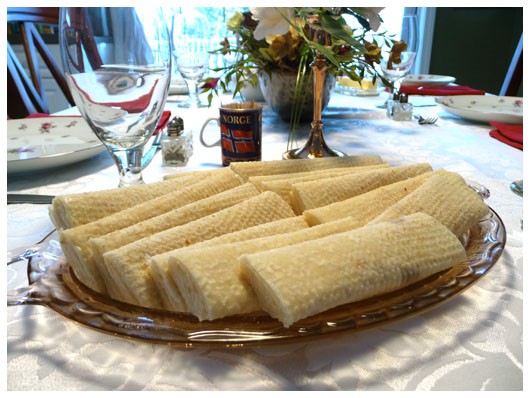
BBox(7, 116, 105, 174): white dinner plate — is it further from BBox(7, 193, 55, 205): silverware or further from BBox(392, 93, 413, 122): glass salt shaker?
BBox(392, 93, 413, 122): glass salt shaker

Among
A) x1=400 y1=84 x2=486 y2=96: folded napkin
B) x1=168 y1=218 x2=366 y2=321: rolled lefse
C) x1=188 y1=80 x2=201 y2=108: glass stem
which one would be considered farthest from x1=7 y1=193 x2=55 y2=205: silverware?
x1=400 y1=84 x2=486 y2=96: folded napkin

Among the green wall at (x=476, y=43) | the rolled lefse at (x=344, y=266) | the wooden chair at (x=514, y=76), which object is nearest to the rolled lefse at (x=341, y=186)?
the rolled lefse at (x=344, y=266)

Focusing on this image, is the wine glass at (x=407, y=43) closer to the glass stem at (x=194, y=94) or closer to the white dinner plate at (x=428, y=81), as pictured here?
the white dinner plate at (x=428, y=81)

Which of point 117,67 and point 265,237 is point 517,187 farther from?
point 117,67
